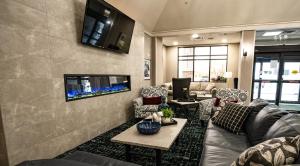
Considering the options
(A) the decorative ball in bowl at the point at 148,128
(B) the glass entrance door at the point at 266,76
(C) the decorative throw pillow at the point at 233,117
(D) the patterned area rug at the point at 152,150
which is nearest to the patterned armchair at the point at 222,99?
(D) the patterned area rug at the point at 152,150

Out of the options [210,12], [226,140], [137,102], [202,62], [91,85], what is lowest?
[226,140]

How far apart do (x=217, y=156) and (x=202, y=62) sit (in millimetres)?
7083

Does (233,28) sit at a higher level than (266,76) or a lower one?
higher

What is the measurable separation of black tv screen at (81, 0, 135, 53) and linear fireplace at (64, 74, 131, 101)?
0.61 metres

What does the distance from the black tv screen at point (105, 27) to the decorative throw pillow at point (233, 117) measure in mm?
2422

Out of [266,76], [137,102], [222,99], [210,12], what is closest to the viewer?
[222,99]

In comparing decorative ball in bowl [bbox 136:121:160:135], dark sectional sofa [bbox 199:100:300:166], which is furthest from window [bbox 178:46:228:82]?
decorative ball in bowl [bbox 136:121:160:135]

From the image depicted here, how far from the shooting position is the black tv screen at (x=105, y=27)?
2555mm

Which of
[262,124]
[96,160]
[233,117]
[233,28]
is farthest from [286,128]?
[233,28]

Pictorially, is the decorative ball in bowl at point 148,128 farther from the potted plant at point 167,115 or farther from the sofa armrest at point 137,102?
the sofa armrest at point 137,102

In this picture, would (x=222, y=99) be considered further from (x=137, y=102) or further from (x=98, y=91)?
(x=98, y=91)

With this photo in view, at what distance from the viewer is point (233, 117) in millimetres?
2193

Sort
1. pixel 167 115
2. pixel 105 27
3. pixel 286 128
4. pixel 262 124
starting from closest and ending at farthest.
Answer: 1. pixel 286 128
2. pixel 262 124
3. pixel 167 115
4. pixel 105 27

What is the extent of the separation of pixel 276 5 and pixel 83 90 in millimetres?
5025
